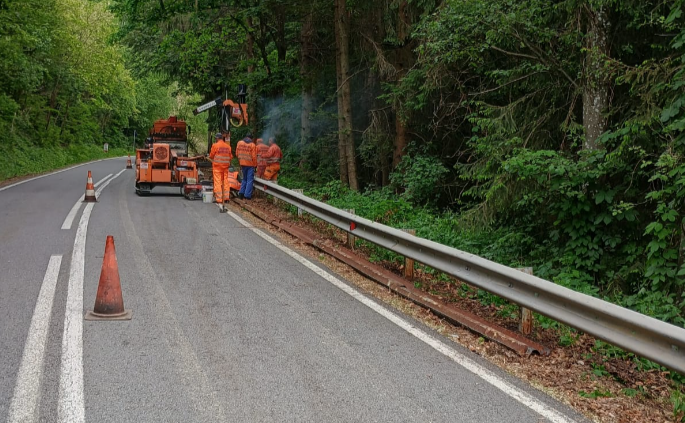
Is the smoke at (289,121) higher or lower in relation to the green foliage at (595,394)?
higher

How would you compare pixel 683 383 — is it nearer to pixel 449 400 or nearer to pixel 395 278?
pixel 449 400

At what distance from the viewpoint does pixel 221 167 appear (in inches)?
602

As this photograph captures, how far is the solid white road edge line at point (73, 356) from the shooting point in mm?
3848

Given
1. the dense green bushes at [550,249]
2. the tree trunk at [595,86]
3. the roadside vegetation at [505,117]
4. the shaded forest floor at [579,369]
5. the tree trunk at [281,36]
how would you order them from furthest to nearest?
the tree trunk at [281,36], the tree trunk at [595,86], the roadside vegetation at [505,117], the dense green bushes at [550,249], the shaded forest floor at [579,369]

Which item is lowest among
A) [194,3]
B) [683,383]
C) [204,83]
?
[683,383]

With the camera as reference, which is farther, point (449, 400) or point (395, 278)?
point (395, 278)

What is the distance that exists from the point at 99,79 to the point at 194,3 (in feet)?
84.7

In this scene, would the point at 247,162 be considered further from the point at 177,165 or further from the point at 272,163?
the point at 177,165

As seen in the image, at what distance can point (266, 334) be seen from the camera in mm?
5512

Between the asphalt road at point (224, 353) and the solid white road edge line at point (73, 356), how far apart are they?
12 mm

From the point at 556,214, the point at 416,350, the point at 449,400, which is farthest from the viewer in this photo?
the point at 556,214

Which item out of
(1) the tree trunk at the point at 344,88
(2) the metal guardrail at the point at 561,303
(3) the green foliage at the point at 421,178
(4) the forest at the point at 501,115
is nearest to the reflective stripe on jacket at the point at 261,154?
(4) the forest at the point at 501,115

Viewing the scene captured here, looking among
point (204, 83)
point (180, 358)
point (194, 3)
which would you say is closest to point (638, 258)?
point (180, 358)

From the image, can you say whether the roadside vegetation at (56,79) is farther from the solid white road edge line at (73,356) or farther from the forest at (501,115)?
the solid white road edge line at (73,356)
